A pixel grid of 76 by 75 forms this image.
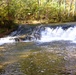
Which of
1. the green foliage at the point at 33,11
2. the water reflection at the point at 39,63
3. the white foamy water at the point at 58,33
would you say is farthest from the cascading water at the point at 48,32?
the water reflection at the point at 39,63

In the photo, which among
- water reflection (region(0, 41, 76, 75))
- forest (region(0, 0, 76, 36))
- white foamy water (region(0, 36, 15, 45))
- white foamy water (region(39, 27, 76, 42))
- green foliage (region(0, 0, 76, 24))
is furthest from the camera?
green foliage (region(0, 0, 76, 24))

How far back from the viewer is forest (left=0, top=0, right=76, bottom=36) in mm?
21303

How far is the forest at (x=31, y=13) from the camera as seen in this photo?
2130cm

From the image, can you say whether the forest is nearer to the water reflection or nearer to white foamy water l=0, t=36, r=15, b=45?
white foamy water l=0, t=36, r=15, b=45

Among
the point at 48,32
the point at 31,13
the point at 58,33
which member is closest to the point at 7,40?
the point at 48,32

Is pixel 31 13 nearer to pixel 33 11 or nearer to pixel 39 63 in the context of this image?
pixel 33 11

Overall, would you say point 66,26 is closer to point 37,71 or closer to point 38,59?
point 38,59

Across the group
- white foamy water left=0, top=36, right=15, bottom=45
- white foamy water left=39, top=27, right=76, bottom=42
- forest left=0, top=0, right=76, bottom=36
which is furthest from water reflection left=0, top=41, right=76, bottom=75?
forest left=0, top=0, right=76, bottom=36

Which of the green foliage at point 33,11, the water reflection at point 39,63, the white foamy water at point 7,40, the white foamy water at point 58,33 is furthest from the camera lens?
the green foliage at point 33,11

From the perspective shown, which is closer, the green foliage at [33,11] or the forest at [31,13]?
the forest at [31,13]

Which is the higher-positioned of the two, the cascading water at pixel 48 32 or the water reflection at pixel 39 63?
the water reflection at pixel 39 63

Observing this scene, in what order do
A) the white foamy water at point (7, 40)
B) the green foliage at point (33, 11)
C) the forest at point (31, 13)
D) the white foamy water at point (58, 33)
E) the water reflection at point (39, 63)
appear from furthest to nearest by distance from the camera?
the green foliage at point (33, 11) → the forest at point (31, 13) → the white foamy water at point (58, 33) → the white foamy water at point (7, 40) → the water reflection at point (39, 63)

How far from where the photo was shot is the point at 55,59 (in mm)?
10305

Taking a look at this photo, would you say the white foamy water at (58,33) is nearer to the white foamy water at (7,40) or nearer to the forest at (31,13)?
the white foamy water at (7,40)
